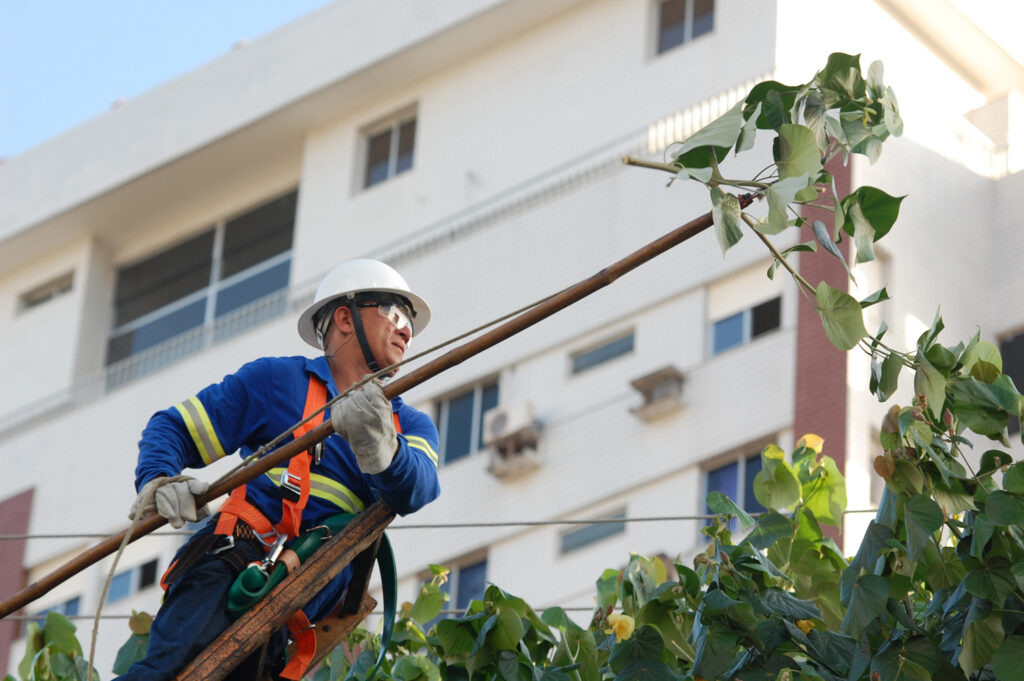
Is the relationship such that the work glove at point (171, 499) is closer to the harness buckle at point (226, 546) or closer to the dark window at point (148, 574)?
the harness buckle at point (226, 546)

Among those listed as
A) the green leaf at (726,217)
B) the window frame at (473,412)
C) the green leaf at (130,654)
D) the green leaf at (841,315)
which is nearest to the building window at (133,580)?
the window frame at (473,412)

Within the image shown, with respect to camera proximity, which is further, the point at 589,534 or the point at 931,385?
the point at 589,534

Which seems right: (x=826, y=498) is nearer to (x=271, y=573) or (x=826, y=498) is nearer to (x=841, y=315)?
(x=841, y=315)

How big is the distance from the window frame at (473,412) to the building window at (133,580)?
470cm

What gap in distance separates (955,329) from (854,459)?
145 inches

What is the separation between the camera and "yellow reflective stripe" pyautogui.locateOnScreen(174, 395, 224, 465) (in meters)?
7.92

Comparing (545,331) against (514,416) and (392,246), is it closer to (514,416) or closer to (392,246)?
(514,416)

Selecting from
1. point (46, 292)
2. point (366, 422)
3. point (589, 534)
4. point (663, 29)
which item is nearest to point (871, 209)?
point (366, 422)

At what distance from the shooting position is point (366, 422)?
23.8 ft

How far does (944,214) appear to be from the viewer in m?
25.3

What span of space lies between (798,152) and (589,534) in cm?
1595

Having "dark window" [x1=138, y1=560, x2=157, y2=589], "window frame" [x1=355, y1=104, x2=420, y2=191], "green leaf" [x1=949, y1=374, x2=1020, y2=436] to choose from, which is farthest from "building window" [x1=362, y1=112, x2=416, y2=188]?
"green leaf" [x1=949, y1=374, x2=1020, y2=436]

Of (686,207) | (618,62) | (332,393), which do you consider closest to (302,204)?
(618,62)

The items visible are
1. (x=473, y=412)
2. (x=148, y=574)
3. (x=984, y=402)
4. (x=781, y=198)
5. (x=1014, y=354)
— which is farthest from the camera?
(x=148, y=574)
